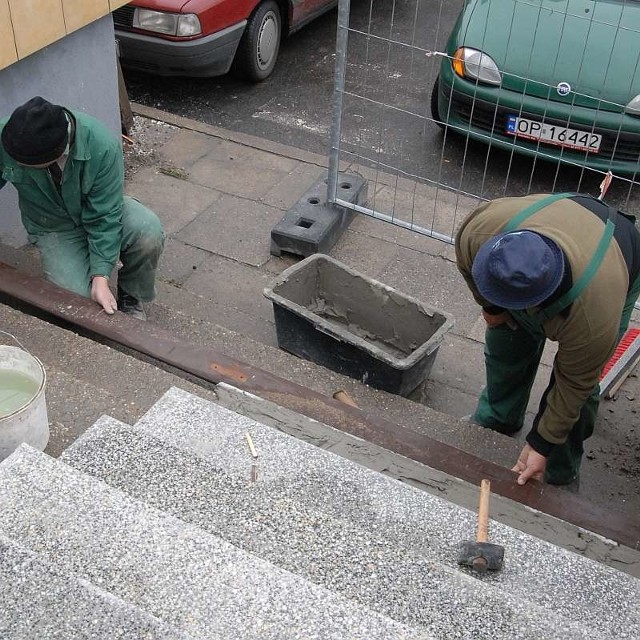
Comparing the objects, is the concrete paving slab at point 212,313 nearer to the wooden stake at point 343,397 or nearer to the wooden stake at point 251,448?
the wooden stake at point 343,397

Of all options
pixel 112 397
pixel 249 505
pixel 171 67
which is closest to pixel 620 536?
pixel 249 505

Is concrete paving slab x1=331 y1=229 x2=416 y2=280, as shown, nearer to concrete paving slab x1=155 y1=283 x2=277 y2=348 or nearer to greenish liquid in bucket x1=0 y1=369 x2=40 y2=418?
concrete paving slab x1=155 y1=283 x2=277 y2=348

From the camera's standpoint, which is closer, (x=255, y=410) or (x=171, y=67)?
(x=255, y=410)

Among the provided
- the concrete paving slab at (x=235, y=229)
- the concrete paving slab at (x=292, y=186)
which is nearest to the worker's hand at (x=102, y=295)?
the concrete paving slab at (x=235, y=229)

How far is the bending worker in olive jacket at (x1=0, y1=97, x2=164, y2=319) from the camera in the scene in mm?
3596

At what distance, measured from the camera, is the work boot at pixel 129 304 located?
14.5 ft

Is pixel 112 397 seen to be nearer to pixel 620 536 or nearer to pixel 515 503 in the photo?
pixel 515 503

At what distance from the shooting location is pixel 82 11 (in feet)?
15.3

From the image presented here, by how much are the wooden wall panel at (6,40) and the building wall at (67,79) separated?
0.16 meters

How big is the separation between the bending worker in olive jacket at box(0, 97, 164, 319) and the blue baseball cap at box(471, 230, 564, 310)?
1.88 meters

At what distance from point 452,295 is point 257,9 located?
11.3 ft

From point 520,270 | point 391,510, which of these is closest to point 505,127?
point 520,270

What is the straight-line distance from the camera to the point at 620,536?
10.2 ft

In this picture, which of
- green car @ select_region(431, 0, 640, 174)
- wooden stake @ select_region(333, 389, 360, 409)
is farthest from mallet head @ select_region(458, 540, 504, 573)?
green car @ select_region(431, 0, 640, 174)
